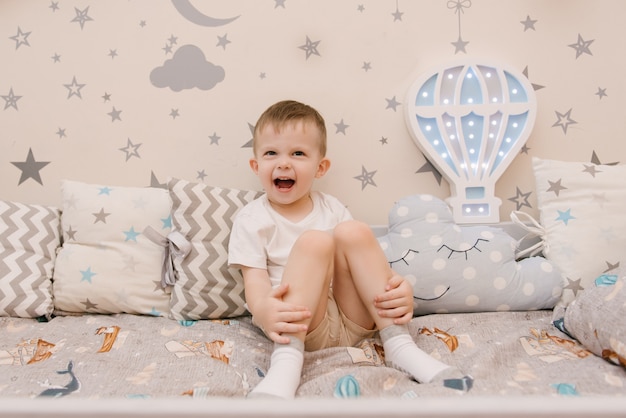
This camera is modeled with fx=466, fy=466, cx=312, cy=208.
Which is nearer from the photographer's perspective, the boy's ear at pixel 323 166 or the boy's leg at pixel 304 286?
the boy's leg at pixel 304 286

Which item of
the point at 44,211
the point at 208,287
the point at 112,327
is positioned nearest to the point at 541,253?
the point at 208,287

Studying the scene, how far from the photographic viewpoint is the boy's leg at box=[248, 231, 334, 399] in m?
0.84

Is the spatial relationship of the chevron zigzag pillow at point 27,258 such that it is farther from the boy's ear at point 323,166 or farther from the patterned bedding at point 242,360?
the boy's ear at point 323,166

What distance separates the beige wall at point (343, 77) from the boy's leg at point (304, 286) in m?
0.52

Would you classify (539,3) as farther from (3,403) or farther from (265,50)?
(3,403)

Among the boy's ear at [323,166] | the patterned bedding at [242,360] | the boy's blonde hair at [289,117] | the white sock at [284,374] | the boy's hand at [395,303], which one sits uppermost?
the boy's blonde hair at [289,117]

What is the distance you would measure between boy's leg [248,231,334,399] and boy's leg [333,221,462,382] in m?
0.04

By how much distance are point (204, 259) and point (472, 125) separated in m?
0.89

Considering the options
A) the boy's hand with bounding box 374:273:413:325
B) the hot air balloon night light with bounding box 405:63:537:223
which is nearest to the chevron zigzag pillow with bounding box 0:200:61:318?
the boy's hand with bounding box 374:273:413:325

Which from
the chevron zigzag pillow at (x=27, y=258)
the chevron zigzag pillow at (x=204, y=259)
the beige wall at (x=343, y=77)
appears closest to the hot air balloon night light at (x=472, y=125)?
the beige wall at (x=343, y=77)

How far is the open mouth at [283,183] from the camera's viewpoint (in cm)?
119

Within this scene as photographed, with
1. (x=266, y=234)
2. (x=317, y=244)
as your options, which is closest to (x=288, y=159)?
(x=266, y=234)

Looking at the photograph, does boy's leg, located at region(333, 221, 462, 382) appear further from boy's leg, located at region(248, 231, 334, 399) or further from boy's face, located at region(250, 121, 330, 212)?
boy's face, located at region(250, 121, 330, 212)

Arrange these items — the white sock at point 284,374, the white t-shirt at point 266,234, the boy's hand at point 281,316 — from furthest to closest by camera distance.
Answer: the white t-shirt at point 266,234 < the boy's hand at point 281,316 < the white sock at point 284,374
